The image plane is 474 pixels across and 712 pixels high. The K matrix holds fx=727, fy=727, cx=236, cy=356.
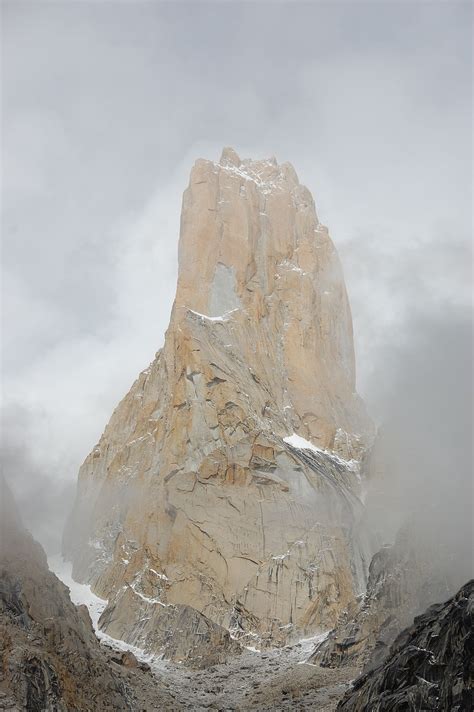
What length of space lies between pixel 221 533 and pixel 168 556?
712 cm

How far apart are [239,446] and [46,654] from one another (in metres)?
52.0

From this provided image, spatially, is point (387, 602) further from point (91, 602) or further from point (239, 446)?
point (91, 602)

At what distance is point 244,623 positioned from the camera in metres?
78.2

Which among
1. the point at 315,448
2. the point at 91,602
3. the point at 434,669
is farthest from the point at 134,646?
the point at 434,669

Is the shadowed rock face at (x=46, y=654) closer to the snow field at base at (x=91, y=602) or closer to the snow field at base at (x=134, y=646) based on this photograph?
the snow field at base at (x=134, y=646)

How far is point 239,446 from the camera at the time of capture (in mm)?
89812

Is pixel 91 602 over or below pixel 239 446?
below

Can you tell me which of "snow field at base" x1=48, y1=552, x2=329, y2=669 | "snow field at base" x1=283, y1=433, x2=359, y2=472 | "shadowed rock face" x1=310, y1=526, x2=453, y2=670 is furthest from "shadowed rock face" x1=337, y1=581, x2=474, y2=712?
"snow field at base" x1=283, y1=433, x2=359, y2=472

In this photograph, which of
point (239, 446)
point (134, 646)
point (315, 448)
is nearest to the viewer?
point (134, 646)

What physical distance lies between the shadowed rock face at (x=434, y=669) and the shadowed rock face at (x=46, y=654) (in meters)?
15.6

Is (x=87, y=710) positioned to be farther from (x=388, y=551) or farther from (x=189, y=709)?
(x=388, y=551)

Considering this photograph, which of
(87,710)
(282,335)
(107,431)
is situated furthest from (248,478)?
(87,710)

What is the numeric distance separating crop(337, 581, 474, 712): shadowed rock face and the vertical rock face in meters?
44.1

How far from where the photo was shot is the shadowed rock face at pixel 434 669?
2841 centimetres
